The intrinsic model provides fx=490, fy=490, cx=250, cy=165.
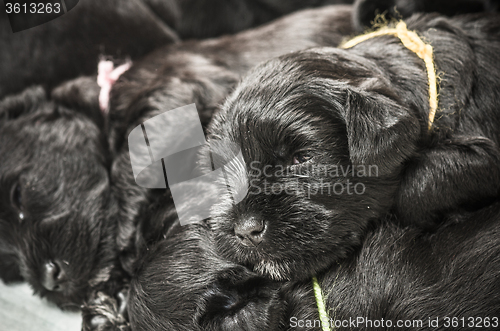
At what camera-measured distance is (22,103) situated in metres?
1.77

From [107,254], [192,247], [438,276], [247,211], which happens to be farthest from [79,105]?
[438,276]

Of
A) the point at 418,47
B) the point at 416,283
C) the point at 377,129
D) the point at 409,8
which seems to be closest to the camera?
the point at 377,129

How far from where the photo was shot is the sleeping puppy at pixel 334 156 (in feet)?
3.46

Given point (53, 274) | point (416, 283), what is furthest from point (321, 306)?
point (53, 274)

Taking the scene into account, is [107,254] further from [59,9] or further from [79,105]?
[59,9]

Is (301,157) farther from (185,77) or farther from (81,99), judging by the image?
(81,99)

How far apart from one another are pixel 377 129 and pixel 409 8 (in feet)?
2.70

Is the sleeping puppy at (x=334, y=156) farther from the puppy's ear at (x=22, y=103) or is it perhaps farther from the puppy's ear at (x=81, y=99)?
the puppy's ear at (x=22, y=103)

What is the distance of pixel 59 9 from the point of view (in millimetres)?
1773

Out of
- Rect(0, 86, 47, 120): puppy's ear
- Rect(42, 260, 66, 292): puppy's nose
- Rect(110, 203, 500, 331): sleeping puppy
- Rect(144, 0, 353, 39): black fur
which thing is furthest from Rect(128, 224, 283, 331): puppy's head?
Rect(144, 0, 353, 39): black fur

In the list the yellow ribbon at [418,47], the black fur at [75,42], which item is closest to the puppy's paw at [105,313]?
the black fur at [75,42]

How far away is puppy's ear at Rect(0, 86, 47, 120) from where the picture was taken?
1747 mm

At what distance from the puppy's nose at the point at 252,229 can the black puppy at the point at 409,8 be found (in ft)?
2.97

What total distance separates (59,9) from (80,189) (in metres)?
0.69
